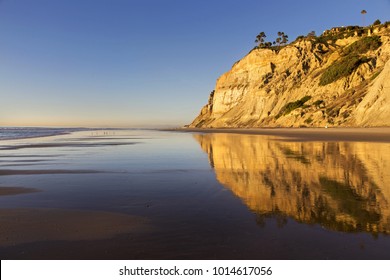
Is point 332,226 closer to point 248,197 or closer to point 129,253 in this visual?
point 248,197

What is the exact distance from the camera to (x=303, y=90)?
Answer: 70750 millimetres

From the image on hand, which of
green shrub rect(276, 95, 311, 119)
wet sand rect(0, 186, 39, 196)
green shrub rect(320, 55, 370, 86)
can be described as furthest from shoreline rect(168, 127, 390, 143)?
wet sand rect(0, 186, 39, 196)

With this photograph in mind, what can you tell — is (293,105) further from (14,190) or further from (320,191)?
(14,190)

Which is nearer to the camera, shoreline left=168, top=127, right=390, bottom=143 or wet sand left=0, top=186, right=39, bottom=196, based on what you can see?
wet sand left=0, top=186, right=39, bottom=196

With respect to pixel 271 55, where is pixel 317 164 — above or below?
below

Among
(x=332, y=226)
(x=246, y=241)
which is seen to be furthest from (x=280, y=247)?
(x=332, y=226)

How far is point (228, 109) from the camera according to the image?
10656 centimetres

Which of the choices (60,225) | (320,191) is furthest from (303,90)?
(60,225)

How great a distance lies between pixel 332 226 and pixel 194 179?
557 centimetres

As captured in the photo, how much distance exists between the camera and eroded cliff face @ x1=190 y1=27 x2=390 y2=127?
155 ft

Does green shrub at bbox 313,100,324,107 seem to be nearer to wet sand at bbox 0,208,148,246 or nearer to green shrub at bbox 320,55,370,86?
green shrub at bbox 320,55,370,86

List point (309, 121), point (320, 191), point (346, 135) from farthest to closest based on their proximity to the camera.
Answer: point (309, 121), point (346, 135), point (320, 191)
